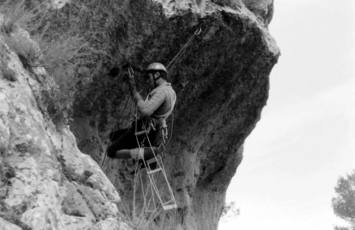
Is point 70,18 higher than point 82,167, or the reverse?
point 70,18

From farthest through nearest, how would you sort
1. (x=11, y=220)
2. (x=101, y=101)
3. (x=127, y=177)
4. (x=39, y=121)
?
(x=127, y=177) → (x=101, y=101) → (x=39, y=121) → (x=11, y=220)

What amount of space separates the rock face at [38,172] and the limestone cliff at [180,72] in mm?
1674

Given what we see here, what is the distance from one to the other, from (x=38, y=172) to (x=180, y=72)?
4.75 m

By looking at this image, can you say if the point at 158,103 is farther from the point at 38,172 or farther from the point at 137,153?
the point at 38,172

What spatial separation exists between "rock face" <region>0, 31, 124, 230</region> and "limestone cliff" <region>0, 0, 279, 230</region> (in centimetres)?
167

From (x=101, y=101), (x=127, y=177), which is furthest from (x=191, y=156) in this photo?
(x=101, y=101)

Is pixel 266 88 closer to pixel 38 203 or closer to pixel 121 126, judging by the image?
pixel 121 126

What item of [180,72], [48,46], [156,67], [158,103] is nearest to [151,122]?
[158,103]

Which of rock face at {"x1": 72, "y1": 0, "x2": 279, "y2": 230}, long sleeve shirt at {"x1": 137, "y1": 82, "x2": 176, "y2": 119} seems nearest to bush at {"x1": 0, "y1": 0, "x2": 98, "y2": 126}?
rock face at {"x1": 72, "y1": 0, "x2": 279, "y2": 230}

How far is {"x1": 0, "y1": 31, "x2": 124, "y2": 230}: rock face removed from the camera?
350 centimetres

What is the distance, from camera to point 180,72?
27.4 ft

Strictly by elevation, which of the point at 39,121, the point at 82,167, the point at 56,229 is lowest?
the point at 56,229

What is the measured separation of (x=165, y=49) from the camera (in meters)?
7.84

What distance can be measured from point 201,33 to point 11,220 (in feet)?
16.9
